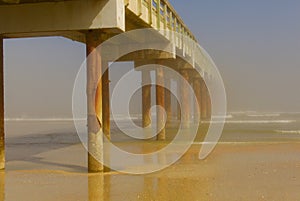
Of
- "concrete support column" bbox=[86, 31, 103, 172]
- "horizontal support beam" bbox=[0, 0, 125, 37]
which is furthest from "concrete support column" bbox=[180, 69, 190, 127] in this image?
"horizontal support beam" bbox=[0, 0, 125, 37]

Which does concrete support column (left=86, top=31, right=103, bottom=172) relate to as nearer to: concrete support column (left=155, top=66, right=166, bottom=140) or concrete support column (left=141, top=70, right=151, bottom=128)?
concrete support column (left=155, top=66, right=166, bottom=140)

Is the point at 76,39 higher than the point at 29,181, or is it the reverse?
the point at 76,39

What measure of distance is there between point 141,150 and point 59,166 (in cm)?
475

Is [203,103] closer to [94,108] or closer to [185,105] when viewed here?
[185,105]

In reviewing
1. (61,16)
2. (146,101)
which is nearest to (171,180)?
(61,16)

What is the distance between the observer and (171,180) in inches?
393

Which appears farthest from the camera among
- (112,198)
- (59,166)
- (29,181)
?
(59,166)

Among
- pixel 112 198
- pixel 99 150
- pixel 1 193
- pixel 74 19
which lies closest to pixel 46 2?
pixel 74 19

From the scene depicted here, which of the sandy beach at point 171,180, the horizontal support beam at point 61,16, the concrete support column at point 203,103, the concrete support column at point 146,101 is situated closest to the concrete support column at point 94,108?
the sandy beach at point 171,180

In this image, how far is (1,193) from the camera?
9.07 metres

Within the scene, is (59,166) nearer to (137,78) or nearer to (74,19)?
(74,19)

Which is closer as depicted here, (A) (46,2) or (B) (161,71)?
(A) (46,2)

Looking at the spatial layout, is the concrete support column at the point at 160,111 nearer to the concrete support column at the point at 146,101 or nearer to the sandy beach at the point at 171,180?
the concrete support column at the point at 146,101

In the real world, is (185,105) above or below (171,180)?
above
